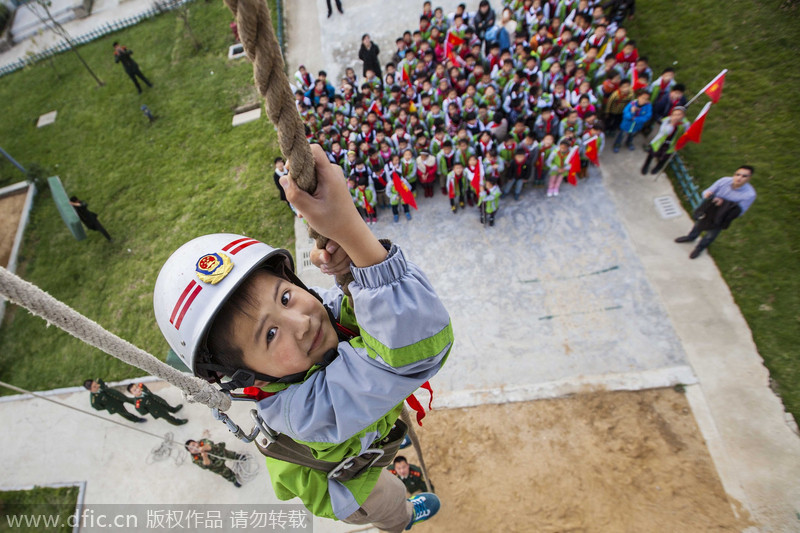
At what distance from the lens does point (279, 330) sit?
2.17 meters

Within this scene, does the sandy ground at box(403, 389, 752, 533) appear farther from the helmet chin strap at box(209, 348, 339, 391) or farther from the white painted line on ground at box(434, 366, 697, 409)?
the helmet chin strap at box(209, 348, 339, 391)

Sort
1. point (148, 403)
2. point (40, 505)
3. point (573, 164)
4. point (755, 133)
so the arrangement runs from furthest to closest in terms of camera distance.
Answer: point (755, 133)
point (573, 164)
point (40, 505)
point (148, 403)

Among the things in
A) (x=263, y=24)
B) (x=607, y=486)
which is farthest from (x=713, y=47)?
(x=263, y=24)

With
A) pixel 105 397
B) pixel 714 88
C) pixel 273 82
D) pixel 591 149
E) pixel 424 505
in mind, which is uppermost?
pixel 273 82

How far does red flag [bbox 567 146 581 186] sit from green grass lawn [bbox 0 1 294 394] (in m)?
6.52

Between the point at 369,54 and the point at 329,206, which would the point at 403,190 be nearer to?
the point at 369,54

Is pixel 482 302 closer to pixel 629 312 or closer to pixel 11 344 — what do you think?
pixel 629 312

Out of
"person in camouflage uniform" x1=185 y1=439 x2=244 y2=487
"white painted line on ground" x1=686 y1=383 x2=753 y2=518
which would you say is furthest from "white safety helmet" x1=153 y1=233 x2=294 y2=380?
"white painted line on ground" x1=686 y1=383 x2=753 y2=518

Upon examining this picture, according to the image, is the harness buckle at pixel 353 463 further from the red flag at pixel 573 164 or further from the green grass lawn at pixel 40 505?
the red flag at pixel 573 164

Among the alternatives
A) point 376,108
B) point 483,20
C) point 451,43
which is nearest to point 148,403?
point 376,108

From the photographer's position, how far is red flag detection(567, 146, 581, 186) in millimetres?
8250

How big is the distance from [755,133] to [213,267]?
36.4 feet

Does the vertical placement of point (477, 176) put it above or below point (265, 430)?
below

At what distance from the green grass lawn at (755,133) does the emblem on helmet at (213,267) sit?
7786mm
